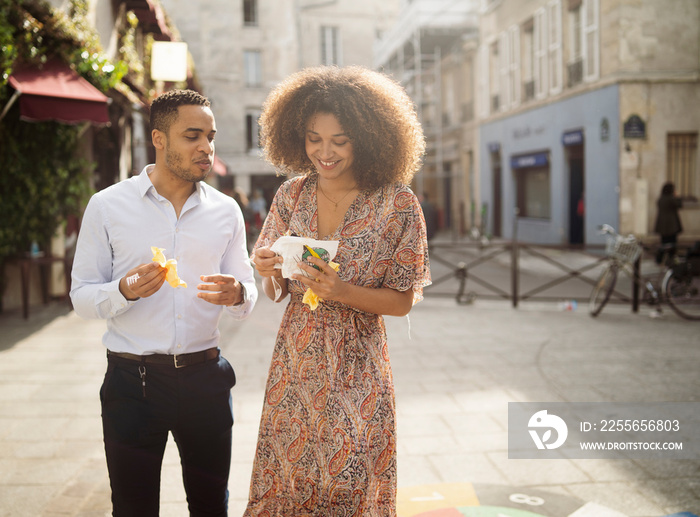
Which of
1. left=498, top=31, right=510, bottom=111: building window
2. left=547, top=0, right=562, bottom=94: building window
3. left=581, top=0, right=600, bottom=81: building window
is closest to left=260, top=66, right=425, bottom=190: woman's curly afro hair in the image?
left=581, top=0, right=600, bottom=81: building window

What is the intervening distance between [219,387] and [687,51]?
632 inches

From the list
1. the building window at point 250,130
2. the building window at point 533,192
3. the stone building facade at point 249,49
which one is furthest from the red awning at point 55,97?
the building window at point 250,130

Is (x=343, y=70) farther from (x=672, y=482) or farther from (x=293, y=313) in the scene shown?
(x=672, y=482)

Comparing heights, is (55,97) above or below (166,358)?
above

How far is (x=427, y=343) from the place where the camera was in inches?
281

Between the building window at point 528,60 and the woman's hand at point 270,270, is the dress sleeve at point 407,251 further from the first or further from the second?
the building window at point 528,60

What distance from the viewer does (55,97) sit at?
25.5 feet

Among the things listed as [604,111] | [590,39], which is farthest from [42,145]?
[590,39]

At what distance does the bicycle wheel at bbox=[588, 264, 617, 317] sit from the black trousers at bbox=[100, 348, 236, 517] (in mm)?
7105

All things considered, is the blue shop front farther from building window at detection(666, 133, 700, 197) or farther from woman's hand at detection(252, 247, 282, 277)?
woman's hand at detection(252, 247, 282, 277)

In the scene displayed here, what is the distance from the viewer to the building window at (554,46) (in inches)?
715

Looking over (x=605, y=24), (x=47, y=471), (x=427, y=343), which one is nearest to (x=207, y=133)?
(x=47, y=471)

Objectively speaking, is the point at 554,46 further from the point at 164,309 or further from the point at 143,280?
the point at 143,280

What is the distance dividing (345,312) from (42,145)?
8.12 m
